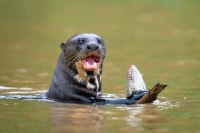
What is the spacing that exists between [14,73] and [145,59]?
9.81 ft

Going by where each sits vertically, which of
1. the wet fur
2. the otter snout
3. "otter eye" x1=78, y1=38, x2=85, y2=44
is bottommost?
the wet fur

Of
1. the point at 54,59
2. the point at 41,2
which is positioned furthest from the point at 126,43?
the point at 41,2

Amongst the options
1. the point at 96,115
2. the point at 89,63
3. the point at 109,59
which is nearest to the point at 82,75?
the point at 89,63

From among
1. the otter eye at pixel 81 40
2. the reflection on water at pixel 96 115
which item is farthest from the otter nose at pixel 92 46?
the reflection on water at pixel 96 115

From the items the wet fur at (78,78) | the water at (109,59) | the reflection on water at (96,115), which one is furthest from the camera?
the wet fur at (78,78)

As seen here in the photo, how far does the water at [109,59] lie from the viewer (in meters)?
7.45

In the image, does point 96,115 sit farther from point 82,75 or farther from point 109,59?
point 109,59

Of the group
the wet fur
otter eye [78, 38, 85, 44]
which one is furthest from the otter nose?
otter eye [78, 38, 85, 44]

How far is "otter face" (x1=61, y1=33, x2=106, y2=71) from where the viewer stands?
8.57 meters

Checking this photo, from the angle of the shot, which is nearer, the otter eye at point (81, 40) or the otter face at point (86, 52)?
the otter face at point (86, 52)

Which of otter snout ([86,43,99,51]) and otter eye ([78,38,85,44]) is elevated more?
otter eye ([78,38,85,44])

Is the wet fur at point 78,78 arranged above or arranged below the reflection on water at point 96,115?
above

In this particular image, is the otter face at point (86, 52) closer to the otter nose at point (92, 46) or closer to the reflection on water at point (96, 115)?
the otter nose at point (92, 46)

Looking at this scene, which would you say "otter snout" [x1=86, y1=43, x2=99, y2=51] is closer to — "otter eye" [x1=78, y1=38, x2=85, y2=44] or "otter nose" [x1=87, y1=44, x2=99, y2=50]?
"otter nose" [x1=87, y1=44, x2=99, y2=50]
